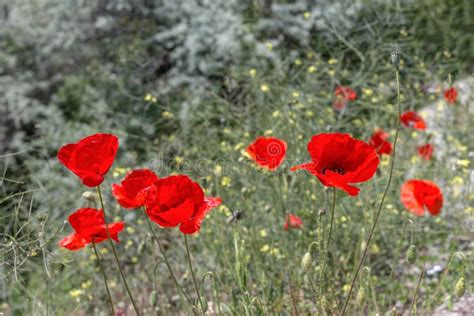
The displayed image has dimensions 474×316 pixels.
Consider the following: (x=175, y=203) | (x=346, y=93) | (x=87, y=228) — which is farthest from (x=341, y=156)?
(x=346, y=93)

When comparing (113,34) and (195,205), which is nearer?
(195,205)

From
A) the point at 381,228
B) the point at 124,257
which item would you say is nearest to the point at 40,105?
the point at 124,257

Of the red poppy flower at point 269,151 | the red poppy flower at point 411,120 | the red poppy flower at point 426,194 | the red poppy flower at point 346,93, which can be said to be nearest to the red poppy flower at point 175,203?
the red poppy flower at point 269,151

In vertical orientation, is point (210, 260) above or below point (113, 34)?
above

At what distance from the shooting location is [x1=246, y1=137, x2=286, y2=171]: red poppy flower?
219 centimetres

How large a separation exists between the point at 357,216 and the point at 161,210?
1.87m

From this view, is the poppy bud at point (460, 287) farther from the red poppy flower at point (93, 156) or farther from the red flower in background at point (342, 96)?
the red flower in background at point (342, 96)

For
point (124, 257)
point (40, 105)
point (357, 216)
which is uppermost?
point (357, 216)

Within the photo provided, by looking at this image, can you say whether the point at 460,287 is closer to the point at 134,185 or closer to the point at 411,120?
the point at 134,185

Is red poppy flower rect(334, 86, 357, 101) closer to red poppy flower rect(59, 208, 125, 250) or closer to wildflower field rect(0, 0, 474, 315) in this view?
wildflower field rect(0, 0, 474, 315)

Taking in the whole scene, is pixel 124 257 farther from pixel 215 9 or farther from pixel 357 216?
pixel 215 9

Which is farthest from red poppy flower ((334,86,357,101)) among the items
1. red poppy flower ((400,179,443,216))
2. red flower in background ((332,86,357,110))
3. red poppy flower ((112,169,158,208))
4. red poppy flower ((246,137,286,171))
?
red poppy flower ((112,169,158,208))

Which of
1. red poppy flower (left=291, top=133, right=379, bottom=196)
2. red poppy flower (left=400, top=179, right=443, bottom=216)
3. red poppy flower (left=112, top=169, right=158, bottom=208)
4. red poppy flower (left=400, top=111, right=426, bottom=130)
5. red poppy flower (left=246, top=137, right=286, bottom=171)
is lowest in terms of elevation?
red poppy flower (left=400, top=111, right=426, bottom=130)

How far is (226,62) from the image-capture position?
5676 mm
